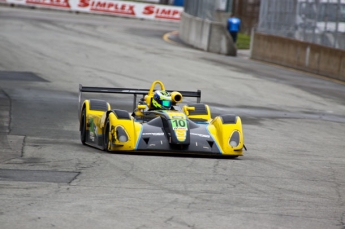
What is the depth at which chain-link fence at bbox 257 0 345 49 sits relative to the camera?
32219 millimetres

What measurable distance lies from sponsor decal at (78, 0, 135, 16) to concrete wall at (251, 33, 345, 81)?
22952 mm

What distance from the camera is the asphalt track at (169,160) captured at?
8.70 metres

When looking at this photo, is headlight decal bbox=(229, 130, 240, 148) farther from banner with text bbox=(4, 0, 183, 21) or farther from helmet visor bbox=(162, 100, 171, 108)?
banner with text bbox=(4, 0, 183, 21)

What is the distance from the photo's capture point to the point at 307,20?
116 feet

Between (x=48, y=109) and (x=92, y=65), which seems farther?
(x=92, y=65)

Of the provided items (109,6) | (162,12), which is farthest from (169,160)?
(162,12)

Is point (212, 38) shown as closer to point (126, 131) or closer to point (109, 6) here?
point (109, 6)

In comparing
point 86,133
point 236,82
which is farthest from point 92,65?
point 86,133

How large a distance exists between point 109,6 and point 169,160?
49.3 metres

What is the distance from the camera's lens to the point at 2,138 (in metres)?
14.2

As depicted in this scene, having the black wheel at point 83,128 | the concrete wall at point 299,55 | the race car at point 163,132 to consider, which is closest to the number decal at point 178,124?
the race car at point 163,132

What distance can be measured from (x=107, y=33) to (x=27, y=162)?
33.4 metres

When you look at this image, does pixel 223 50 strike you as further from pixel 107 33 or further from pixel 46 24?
pixel 46 24

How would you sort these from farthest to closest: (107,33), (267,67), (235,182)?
1. (107,33)
2. (267,67)
3. (235,182)
